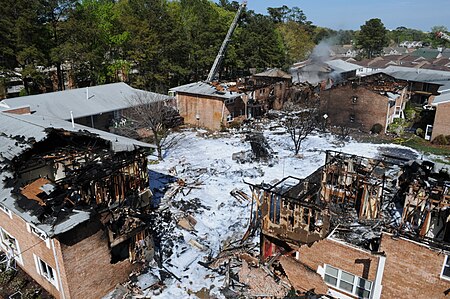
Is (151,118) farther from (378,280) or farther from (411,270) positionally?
(411,270)

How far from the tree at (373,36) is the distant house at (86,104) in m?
77.1

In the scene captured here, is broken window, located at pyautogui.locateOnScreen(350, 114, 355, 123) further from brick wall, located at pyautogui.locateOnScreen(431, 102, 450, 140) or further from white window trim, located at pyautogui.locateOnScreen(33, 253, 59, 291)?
white window trim, located at pyautogui.locateOnScreen(33, 253, 59, 291)

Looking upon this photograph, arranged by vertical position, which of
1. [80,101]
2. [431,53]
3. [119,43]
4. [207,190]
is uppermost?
[119,43]

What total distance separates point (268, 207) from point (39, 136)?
10391 mm

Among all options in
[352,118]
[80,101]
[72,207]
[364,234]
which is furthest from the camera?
[352,118]

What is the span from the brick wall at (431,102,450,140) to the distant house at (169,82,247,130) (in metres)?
18.6

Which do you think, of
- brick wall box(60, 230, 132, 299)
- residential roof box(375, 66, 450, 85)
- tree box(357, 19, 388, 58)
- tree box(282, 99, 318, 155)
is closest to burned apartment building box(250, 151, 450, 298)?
brick wall box(60, 230, 132, 299)

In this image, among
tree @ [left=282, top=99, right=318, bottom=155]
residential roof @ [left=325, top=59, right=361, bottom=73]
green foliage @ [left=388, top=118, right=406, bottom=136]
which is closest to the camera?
tree @ [left=282, top=99, right=318, bottom=155]

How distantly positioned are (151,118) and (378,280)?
66.6 feet

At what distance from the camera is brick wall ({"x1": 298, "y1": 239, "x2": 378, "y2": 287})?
11109mm

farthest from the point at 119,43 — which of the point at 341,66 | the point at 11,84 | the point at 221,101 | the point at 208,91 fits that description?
the point at 341,66

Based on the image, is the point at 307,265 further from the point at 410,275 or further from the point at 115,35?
the point at 115,35

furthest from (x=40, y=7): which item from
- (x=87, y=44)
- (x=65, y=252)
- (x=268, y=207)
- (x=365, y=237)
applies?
(x=365, y=237)

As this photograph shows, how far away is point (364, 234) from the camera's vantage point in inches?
477
